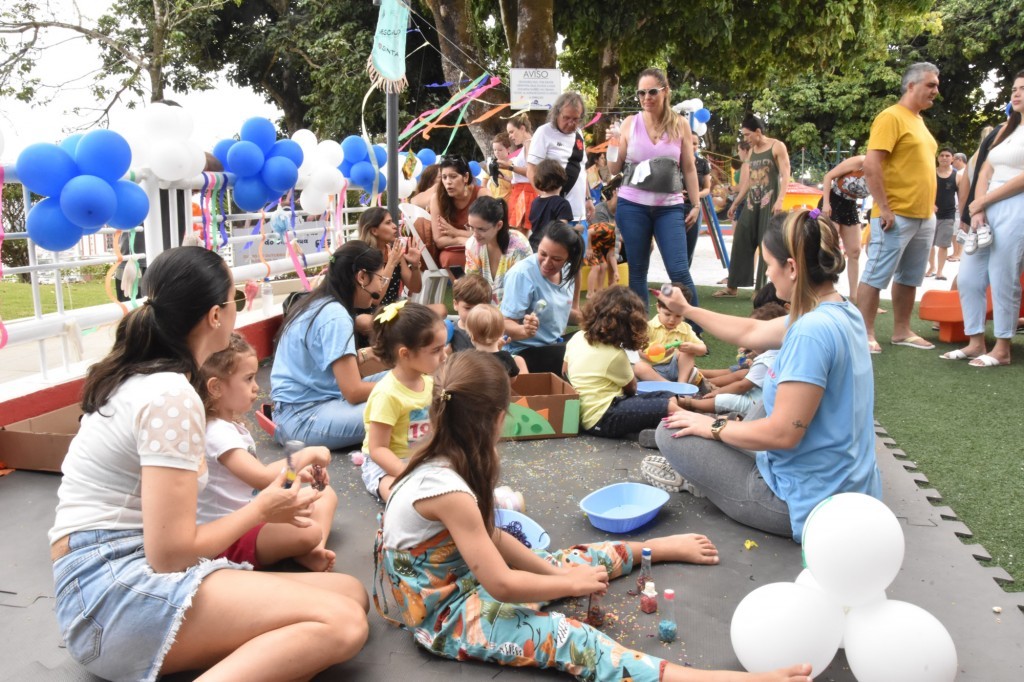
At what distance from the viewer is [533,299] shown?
468 cm

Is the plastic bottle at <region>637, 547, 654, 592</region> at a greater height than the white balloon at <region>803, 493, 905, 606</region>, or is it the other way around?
the white balloon at <region>803, 493, 905, 606</region>

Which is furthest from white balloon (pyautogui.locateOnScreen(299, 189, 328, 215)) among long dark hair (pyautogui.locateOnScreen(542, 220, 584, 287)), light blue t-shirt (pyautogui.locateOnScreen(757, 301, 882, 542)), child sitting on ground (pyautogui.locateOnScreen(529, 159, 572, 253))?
light blue t-shirt (pyautogui.locateOnScreen(757, 301, 882, 542))

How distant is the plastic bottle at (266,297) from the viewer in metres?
5.79

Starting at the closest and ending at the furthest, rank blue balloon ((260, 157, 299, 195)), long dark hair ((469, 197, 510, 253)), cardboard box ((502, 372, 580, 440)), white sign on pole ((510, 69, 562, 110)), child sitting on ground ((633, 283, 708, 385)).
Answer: cardboard box ((502, 372, 580, 440))
child sitting on ground ((633, 283, 708, 385))
blue balloon ((260, 157, 299, 195))
long dark hair ((469, 197, 510, 253))
white sign on pole ((510, 69, 562, 110))

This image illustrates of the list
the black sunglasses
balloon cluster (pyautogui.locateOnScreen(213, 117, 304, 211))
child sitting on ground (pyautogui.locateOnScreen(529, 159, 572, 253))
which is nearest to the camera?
balloon cluster (pyautogui.locateOnScreen(213, 117, 304, 211))

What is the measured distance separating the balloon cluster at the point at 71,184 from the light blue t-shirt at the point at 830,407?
2.74 metres

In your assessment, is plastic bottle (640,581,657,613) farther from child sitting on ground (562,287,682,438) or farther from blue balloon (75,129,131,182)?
blue balloon (75,129,131,182)

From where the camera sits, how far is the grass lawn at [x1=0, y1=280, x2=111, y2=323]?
350 inches

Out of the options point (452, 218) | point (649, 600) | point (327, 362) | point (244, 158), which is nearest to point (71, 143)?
point (244, 158)

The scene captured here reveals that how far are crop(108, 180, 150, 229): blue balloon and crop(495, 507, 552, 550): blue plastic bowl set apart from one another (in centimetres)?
211

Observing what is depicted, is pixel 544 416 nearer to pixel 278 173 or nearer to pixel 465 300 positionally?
pixel 465 300

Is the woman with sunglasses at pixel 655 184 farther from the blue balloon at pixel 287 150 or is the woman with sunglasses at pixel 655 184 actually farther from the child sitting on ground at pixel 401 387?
the child sitting on ground at pixel 401 387

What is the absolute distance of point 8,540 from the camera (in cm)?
286

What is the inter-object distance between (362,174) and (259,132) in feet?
5.48
